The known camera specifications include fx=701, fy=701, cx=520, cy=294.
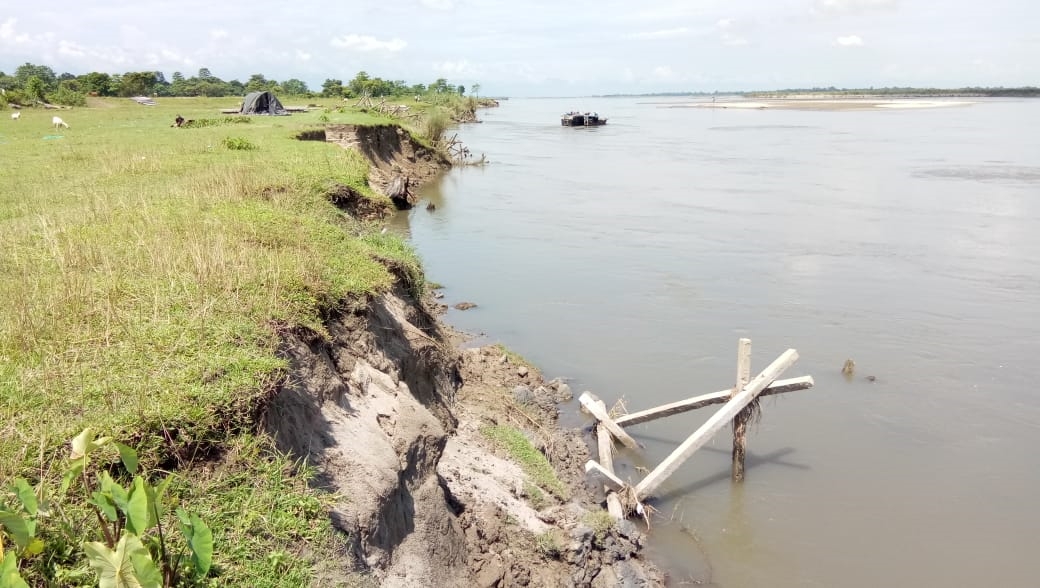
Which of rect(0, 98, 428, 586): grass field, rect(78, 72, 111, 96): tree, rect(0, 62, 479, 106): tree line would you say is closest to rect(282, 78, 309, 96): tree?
rect(0, 62, 479, 106): tree line

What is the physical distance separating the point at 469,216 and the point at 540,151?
24875mm

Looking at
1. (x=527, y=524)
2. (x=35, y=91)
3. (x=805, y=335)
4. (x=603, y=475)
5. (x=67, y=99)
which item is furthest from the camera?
(x=67, y=99)

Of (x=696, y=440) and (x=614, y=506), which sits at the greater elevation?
(x=696, y=440)

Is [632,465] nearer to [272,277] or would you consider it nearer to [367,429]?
[367,429]

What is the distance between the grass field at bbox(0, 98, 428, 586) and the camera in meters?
4.18

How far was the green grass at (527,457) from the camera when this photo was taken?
27.2ft

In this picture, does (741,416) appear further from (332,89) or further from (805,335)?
(332,89)

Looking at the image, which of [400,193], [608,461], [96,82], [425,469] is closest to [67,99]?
[96,82]

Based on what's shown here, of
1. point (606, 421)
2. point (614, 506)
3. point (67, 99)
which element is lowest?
point (614, 506)

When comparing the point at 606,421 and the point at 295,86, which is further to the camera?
the point at 295,86

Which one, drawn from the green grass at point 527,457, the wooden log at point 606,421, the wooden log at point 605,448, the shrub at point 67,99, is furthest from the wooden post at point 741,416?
the shrub at point 67,99

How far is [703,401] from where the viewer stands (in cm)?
951

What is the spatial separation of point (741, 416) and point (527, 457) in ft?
9.50

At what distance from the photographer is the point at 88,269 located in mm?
6707
